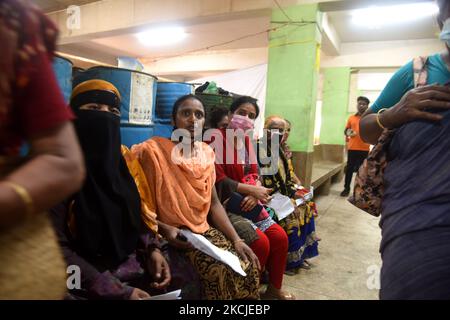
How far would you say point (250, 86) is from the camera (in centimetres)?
460

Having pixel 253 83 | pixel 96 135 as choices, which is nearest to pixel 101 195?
pixel 96 135

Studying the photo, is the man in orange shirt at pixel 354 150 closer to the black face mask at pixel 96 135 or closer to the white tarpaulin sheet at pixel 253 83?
the white tarpaulin sheet at pixel 253 83

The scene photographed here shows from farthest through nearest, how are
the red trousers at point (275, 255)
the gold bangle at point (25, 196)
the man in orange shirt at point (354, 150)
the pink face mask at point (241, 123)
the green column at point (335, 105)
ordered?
1. the green column at point (335, 105)
2. the man in orange shirt at point (354, 150)
3. the pink face mask at point (241, 123)
4. the red trousers at point (275, 255)
5. the gold bangle at point (25, 196)

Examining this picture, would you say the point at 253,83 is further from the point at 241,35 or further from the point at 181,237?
the point at 181,237

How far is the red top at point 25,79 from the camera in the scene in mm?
482

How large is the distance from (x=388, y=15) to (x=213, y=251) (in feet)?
16.9

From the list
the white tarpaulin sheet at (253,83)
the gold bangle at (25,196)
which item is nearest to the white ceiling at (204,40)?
the white tarpaulin sheet at (253,83)

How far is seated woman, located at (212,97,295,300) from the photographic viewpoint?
1771mm

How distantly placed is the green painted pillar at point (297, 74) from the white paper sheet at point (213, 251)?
2.47 m

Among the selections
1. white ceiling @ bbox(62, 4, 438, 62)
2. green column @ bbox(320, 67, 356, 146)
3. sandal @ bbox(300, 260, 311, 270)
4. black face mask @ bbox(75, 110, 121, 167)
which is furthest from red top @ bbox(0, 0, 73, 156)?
green column @ bbox(320, 67, 356, 146)

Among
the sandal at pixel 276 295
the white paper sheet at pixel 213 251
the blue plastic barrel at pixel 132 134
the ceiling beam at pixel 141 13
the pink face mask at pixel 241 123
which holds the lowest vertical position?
the sandal at pixel 276 295

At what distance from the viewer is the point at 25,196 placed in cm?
48
